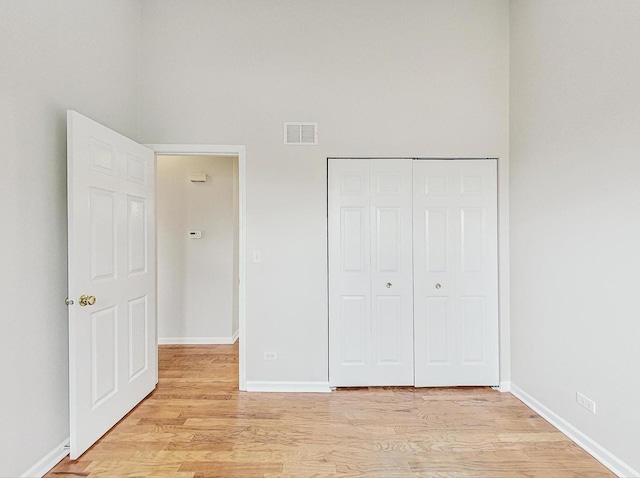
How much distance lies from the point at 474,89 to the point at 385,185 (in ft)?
3.87

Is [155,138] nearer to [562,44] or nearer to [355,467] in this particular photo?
[355,467]

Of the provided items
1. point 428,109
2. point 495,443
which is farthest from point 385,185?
point 495,443

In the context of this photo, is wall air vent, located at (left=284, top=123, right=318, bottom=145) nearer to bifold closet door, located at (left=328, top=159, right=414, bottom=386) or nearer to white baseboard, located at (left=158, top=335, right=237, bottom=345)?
bifold closet door, located at (left=328, top=159, right=414, bottom=386)

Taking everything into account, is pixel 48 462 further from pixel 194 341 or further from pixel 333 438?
pixel 194 341

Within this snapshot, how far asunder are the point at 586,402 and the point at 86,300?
10.6ft

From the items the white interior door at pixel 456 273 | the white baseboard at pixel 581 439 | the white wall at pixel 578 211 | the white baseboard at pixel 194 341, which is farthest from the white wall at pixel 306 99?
the white baseboard at pixel 581 439

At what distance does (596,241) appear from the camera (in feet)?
7.22

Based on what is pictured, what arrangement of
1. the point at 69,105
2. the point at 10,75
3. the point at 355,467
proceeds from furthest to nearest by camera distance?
the point at 69,105 → the point at 355,467 → the point at 10,75

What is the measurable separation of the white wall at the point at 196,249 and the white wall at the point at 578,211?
3242 mm

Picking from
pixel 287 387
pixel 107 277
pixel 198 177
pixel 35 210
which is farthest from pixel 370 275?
pixel 198 177

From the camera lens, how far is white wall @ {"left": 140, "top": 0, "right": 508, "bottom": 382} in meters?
3.16

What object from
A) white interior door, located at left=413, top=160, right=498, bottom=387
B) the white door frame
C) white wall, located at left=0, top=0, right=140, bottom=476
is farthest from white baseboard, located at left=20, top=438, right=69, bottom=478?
white interior door, located at left=413, top=160, right=498, bottom=387

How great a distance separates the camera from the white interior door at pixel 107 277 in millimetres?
2131

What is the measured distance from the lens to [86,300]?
218 cm
